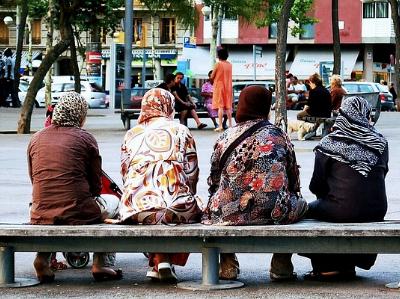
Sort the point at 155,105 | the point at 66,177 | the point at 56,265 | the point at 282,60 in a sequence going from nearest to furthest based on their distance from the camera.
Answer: the point at 66,177, the point at 155,105, the point at 56,265, the point at 282,60

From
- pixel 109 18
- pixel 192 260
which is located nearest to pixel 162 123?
pixel 192 260

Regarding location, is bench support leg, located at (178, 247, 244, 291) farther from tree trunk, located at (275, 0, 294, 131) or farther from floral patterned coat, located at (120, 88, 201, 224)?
tree trunk, located at (275, 0, 294, 131)

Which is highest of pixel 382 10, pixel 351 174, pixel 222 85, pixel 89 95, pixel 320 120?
pixel 382 10

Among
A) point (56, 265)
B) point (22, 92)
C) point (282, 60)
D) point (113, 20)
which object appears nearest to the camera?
point (56, 265)

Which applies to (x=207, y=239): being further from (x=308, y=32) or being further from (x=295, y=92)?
(x=308, y=32)

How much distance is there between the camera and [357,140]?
923cm

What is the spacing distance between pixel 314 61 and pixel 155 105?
75.2m

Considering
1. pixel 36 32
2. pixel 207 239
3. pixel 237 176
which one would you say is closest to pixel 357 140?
pixel 237 176

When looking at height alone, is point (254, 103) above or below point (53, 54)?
below

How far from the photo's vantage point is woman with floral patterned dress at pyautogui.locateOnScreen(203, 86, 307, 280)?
8.98 metres

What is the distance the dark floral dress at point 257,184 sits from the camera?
354 inches

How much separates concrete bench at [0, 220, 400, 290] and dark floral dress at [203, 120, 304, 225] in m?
0.20

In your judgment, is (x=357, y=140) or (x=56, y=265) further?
(x=56, y=265)

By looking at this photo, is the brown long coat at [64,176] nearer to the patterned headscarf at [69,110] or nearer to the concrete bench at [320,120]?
the patterned headscarf at [69,110]
